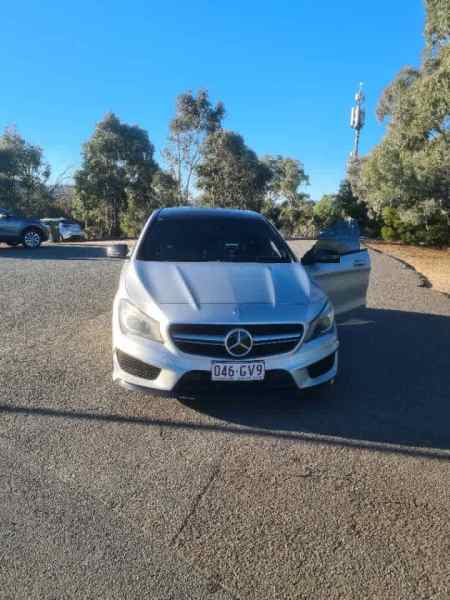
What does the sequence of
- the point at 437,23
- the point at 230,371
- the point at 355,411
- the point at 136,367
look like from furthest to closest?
the point at 437,23 → the point at 355,411 → the point at 136,367 → the point at 230,371

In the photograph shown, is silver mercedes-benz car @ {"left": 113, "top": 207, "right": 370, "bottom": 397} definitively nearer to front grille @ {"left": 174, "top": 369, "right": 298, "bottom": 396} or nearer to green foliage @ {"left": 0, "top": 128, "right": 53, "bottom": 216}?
front grille @ {"left": 174, "top": 369, "right": 298, "bottom": 396}

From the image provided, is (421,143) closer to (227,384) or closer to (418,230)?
(418,230)

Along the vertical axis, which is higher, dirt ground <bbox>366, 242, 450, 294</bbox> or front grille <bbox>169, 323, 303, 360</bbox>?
front grille <bbox>169, 323, 303, 360</bbox>

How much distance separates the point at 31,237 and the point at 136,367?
16.2 metres

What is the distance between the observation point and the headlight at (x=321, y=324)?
12.2ft

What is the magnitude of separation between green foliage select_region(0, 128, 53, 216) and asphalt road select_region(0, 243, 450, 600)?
29807 mm

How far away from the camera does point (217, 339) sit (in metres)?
3.50

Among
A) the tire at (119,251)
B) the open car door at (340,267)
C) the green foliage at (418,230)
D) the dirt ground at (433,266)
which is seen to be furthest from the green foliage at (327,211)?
the tire at (119,251)

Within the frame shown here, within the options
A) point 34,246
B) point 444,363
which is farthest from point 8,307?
point 34,246

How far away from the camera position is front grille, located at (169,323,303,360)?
3508 millimetres

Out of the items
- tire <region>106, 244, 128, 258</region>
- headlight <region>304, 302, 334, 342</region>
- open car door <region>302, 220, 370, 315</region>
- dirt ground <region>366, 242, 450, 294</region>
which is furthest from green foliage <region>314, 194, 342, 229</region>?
headlight <region>304, 302, 334, 342</region>

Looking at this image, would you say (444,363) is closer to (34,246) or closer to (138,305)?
(138,305)

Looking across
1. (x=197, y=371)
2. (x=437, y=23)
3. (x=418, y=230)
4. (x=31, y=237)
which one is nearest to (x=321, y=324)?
(x=197, y=371)

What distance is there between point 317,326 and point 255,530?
1725 millimetres
